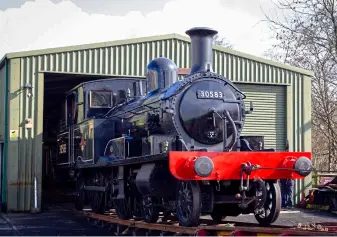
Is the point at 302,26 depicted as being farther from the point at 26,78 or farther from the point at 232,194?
the point at 232,194

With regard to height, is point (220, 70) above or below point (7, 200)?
above

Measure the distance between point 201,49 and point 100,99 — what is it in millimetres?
3995

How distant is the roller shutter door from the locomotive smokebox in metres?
7.56

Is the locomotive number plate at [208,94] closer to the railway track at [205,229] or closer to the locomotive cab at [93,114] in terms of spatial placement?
the railway track at [205,229]

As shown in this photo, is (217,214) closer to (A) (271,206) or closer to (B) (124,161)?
(A) (271,206)

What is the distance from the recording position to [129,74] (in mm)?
15992

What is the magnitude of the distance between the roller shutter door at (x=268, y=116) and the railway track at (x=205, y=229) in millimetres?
7180

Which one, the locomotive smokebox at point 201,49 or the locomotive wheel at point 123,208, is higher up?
the locomotive smokebox at point 201,49

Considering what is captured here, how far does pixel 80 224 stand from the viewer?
12.1 metres

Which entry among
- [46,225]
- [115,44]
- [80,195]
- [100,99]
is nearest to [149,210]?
[46,225]

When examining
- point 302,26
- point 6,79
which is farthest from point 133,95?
point 302,26

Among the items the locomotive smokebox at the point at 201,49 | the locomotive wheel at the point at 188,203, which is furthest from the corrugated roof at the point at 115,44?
the locomotive wheel at the point at 188,203

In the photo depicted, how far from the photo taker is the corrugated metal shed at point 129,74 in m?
15.0

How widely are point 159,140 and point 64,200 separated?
1060 cm
